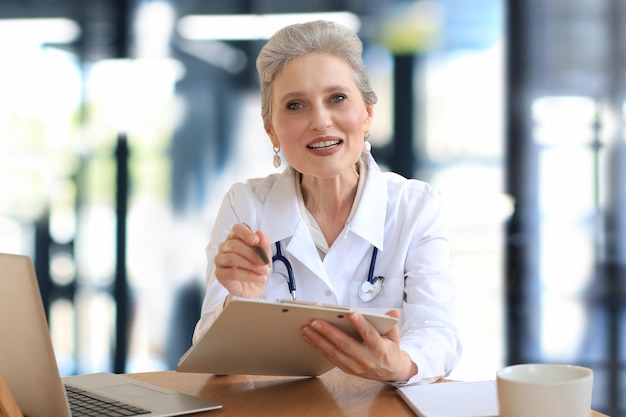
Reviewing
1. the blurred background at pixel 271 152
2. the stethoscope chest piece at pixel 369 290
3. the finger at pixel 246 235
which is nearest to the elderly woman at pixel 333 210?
the stethoscope chest piece at pixel 369 290

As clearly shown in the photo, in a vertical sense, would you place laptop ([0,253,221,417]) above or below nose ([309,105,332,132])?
below

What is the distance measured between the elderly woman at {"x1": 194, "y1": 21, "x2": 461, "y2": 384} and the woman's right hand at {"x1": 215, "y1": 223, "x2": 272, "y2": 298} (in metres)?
0.22

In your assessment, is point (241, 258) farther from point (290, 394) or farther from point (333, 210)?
point (333, 210)

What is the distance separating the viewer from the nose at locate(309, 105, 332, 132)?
76.8 inches

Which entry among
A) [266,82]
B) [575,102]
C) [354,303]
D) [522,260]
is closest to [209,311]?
[354,303]

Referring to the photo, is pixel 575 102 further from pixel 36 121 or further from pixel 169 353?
pixel 36 121

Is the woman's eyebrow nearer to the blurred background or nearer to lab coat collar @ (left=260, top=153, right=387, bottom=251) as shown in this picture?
lab coat collar @ (left=260, top=153, right=387, bottom=251)

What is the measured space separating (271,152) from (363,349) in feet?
9.97

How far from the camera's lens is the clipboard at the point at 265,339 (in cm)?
125

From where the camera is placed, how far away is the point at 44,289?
4.50 metres

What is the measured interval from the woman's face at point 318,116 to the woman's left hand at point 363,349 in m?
0.64

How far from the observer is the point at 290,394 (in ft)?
4.85

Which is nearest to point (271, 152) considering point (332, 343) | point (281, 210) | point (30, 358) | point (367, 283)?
point (281, 210)

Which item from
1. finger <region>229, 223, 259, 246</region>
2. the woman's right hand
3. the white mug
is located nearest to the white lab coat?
the woman's right hand
